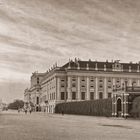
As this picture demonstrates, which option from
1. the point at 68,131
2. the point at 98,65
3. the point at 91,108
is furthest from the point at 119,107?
the point at 98,65

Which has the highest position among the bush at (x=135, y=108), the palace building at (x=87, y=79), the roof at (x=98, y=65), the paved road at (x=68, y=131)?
the roof at (x=98, y=65)

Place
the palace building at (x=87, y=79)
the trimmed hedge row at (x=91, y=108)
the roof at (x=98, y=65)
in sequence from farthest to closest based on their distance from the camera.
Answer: the roof at (x=98, y=65) < the palace building at (x=87, y=79) < the trimmed hedge row at (x=91, y=108)

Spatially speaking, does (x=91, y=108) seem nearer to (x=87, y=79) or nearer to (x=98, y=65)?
(x=87, y=79)

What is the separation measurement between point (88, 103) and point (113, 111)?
43.1 ft

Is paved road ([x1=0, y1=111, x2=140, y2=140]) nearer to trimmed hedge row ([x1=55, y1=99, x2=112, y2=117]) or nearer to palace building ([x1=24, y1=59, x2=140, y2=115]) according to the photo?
trimmed hedge row ([x1=55, y1=99, x2=112, y2=117])

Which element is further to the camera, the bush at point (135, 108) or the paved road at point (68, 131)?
the bush at point (135, 108)

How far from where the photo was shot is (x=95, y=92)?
319 ft

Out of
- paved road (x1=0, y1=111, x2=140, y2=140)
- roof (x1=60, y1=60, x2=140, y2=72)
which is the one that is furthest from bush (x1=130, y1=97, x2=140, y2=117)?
roof (x1=60, y1=60, x2=140, y2=72)

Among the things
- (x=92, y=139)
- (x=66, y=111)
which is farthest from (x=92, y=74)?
(x=92, y=139)

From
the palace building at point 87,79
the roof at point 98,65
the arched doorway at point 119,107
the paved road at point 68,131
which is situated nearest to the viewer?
the paved road at point 68,131

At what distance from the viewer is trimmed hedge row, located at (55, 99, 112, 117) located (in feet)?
192

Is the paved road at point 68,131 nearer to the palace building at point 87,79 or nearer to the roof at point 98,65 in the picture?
the palace building at point 87,79

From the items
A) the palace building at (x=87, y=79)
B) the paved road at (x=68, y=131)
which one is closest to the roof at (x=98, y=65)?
the palace building at (x=87, y=79)

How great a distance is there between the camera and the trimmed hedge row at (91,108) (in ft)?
192
